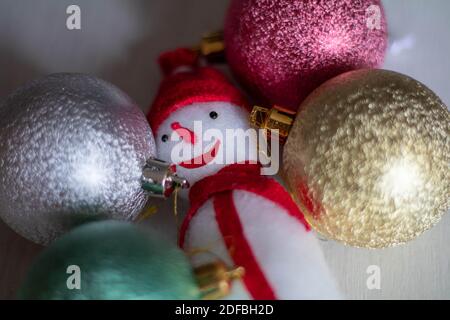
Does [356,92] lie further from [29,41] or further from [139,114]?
[29,41]

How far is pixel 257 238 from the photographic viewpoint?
1.55 feet

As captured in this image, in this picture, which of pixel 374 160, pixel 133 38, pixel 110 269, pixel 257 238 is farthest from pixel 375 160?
pixel 133 38

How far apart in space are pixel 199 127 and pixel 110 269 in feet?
0.63

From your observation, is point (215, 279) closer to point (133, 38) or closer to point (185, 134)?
point (185, 134)

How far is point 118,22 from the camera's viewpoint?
28.6 inches

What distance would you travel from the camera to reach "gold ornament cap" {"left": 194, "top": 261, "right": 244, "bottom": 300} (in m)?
0.44

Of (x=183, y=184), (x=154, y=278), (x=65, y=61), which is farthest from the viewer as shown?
(x=65, y=61)

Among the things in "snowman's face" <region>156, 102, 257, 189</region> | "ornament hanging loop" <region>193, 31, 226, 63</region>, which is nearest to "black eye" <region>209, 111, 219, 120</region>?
"snowman's face" <region>156, 102, 257, 189</region>

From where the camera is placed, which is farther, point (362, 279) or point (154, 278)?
point (362, 279)

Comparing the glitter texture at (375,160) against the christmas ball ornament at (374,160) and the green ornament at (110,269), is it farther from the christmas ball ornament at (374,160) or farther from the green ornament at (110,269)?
the green ornament at (110,269)

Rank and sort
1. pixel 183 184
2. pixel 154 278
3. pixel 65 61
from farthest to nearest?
pixel 65 61, pixel 183 184, pixel 154 278
